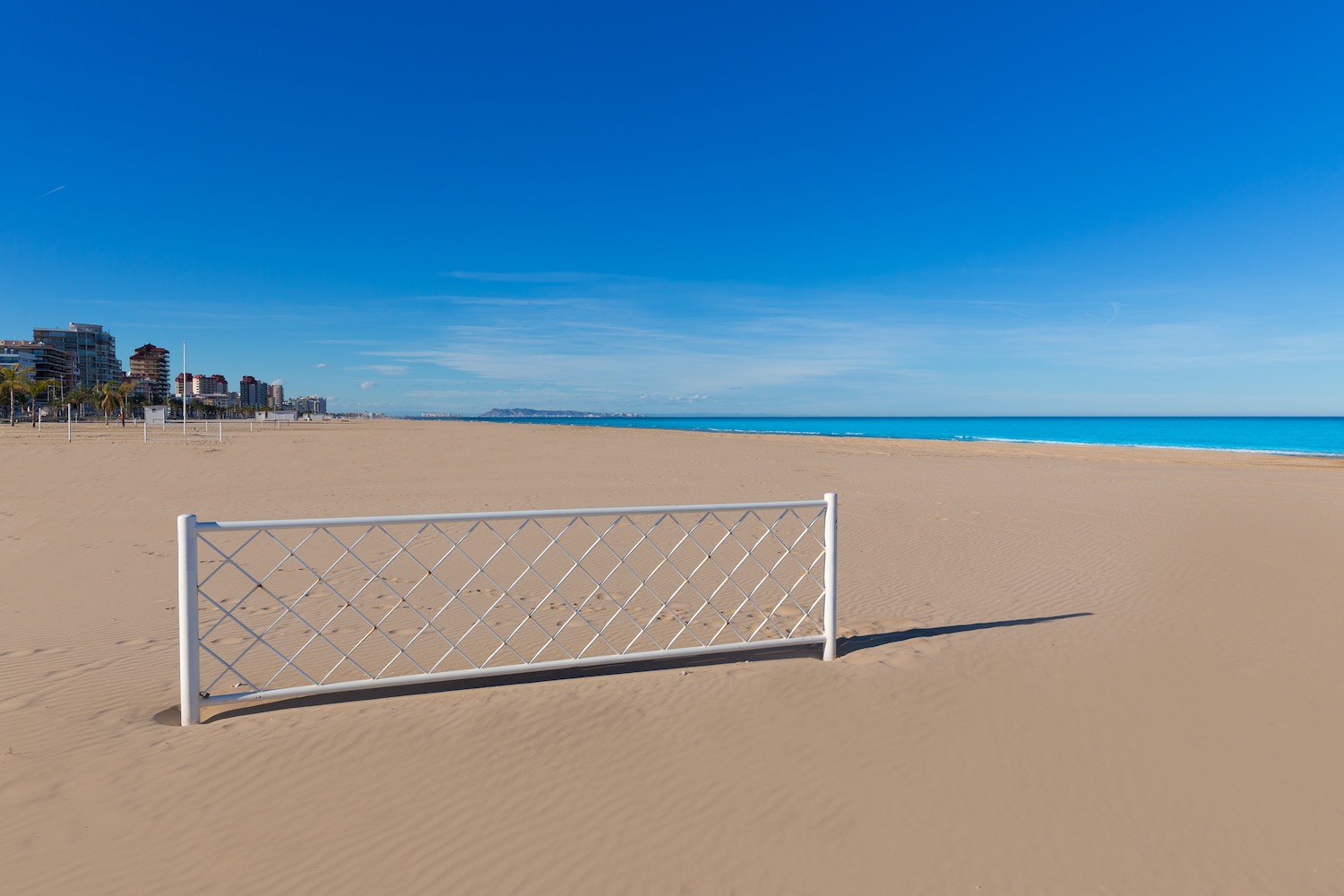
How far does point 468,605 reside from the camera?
22.5ft

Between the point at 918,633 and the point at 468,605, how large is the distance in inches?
180

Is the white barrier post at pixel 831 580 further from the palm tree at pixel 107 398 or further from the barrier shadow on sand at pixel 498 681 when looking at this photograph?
the palm tree at pixel 107 398

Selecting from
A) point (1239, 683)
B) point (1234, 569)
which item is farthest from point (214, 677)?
point (1234, 569)

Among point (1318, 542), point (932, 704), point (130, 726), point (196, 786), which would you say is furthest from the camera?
point (1318, 542)

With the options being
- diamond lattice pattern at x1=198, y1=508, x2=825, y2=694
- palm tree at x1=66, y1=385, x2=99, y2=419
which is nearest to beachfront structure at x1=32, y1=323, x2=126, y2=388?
palm tree at x1=66, y1=385, x2=99, y2=419

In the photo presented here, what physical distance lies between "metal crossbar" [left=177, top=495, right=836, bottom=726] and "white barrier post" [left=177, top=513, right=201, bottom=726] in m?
0.01

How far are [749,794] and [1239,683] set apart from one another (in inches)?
170

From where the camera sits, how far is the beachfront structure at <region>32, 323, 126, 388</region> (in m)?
142

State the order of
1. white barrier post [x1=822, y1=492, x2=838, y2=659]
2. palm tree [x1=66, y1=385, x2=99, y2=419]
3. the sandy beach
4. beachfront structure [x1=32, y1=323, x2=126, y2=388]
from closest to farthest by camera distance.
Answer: the sandy beach
white barrier post [x1=822, y1=492, x2=838, y2=659]
palm tree [x1=66, y1=385, x2=99, y2=419]
beachfront structure [x1=32, y1=323, x2=126, y2=388]

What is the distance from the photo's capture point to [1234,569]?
8789 mm

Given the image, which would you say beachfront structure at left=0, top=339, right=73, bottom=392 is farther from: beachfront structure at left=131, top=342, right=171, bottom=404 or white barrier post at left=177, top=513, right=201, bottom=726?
white barrier post at left=177, top=513, right=201, bottom=726

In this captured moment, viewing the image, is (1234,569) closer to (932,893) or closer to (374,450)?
(932,893)

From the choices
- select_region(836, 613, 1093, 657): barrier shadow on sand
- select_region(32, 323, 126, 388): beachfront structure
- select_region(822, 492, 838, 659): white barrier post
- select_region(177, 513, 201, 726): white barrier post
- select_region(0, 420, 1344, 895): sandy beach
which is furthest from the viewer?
select_region(32, 323, 126, 388): beachfront structure

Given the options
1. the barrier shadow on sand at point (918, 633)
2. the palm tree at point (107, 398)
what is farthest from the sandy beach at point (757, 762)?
the palm tree at point (107, 398)
